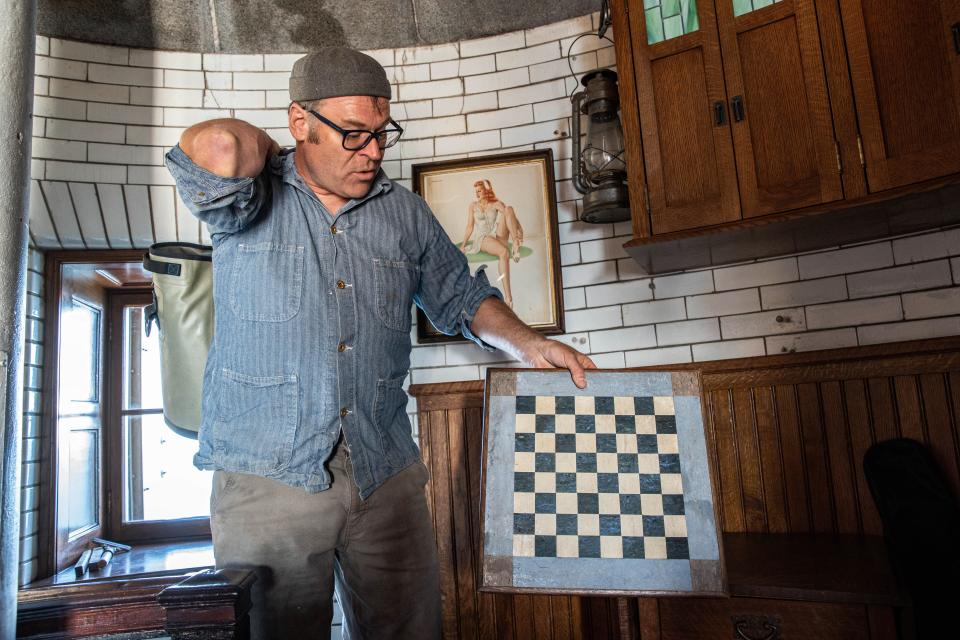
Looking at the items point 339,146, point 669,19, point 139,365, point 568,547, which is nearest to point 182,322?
point 139,365

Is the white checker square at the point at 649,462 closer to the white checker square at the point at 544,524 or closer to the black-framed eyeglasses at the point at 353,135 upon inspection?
the white checker square at the point at 544,524

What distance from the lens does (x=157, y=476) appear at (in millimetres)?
3066

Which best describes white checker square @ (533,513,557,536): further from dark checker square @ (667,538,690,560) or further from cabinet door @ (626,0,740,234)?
cabinet door @ (626,0,740,234)

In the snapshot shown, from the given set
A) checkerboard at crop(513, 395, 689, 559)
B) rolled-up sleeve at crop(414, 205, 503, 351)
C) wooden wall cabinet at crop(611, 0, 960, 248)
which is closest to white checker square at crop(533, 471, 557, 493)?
checkerboard at crop(513, 395, 689, 559)

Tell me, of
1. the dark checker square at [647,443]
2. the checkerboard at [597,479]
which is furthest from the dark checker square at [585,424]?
the dark checker square at [647,443]

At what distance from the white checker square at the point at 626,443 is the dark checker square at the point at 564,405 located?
0.41 feet

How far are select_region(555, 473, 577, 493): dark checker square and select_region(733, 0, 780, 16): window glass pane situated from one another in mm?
1631

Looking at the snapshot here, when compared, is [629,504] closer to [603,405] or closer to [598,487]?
[598,487]

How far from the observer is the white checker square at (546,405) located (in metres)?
1.66

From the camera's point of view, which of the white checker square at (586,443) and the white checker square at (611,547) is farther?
the white checker square at (586,443)

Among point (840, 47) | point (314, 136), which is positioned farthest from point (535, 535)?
point (840, 47)

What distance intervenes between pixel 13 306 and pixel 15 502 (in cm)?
47

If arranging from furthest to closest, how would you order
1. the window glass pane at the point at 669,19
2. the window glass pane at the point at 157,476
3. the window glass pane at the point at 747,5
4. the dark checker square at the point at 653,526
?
the window glass pane at the point at 157,476 → the window glass pane at the point at 669,19 → the window glass pane at the point at 747,5 → the dark checker square at the point at 653,526

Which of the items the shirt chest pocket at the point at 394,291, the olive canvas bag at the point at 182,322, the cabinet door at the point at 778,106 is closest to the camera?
the shirt chest pocket at the point at 394,291
